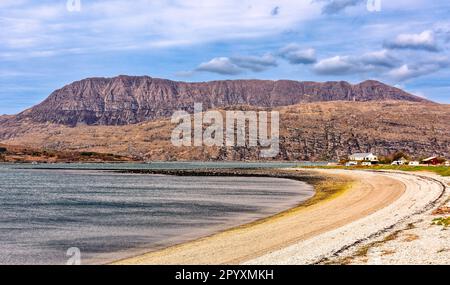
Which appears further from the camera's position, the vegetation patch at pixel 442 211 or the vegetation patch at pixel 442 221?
the vegetation patch at pixel 442 211

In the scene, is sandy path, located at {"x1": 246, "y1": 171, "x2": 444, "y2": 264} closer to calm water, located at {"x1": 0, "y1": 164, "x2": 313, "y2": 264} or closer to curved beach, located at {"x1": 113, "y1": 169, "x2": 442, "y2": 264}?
curved beach, located at {"x1": 113, "y1": 169, "x2": 442, "y2": 264}

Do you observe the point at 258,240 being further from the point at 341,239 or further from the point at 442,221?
the point at 442,221

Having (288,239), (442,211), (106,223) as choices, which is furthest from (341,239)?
(106,223)

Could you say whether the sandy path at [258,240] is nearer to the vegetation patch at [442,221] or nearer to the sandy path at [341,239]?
the sandy path at [341,239]

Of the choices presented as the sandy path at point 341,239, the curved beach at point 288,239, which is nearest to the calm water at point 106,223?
the curved beach at point 288,239

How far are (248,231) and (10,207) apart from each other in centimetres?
3414

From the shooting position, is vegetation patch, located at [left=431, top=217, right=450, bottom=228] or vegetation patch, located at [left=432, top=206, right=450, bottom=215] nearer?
vegetation patch, located at [left=431, top=217, right=450, bottom=228]

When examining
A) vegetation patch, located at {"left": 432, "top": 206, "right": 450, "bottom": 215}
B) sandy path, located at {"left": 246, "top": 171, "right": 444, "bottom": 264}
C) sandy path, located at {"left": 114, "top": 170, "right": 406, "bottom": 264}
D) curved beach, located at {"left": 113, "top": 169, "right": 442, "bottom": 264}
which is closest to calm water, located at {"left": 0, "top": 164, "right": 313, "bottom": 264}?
sandy path, located at {"left": 114, "top": 170, "right": 406, "bottom": 264}

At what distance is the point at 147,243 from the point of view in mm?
32344

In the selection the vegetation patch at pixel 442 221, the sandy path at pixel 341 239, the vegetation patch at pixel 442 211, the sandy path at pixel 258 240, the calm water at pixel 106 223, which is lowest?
the calm water at pixel 106 223

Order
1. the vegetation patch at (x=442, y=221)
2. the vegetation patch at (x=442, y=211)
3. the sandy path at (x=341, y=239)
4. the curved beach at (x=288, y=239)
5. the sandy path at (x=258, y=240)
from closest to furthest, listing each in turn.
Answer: the sandy path at (x=341, y=239) → the curved beach at (x=288, y=239) → the sandy path at (x=258, y=240) → the vegetation patch at (x=442, y=221) → the vegetation patch at (x=442, y=211)

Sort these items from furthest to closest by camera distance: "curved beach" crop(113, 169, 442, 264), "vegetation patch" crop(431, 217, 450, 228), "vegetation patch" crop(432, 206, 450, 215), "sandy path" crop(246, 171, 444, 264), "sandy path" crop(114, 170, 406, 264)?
"vegetation patch" crop(432, 206, 450, 215), "vegetation patch" crop(431, 217, 450, 228), "sandy path" crop(114, 170, 406, 264), "curved beach" crop(113, 169, 442, 264), "sandy path" crop(246, 171, 444, 264)
